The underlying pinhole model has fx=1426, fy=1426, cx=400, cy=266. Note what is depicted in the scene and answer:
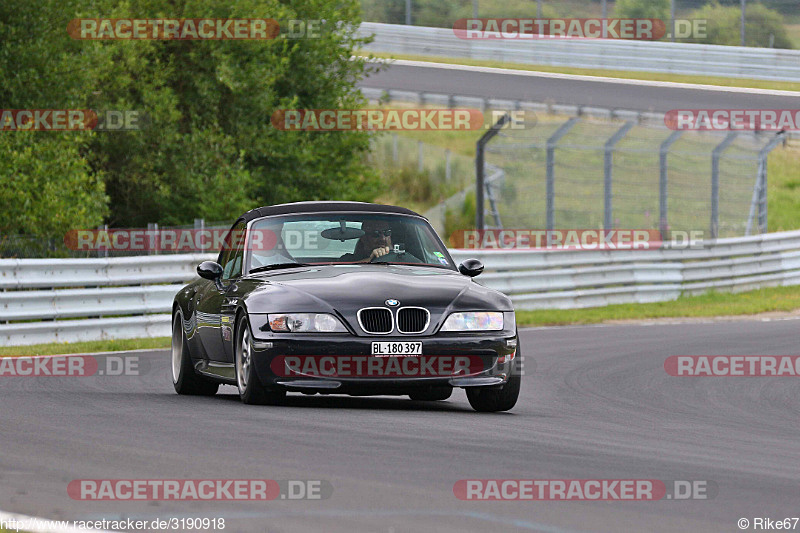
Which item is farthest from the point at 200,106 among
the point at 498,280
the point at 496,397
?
the point at 496,397

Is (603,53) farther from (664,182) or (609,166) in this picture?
(609,166)

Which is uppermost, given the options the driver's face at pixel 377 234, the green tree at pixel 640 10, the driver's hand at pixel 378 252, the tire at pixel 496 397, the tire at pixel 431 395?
the green tree at pixel 640 10

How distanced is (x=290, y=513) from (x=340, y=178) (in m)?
25.5

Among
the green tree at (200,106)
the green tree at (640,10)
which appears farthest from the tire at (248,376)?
the green tree at (640,10)

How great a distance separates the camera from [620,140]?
25.5 m

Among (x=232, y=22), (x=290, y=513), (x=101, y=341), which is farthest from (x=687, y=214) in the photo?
(x=290, y=513)

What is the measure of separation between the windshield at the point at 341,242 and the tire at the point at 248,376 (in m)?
0.79

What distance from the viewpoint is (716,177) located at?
27188mm

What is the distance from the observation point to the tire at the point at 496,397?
973 centimetres

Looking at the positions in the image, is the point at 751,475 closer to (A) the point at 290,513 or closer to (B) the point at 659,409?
(A) the point at 290,513

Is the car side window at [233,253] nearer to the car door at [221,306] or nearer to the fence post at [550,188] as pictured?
the car door at [221,306]

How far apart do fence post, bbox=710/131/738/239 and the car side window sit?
55.0 ft

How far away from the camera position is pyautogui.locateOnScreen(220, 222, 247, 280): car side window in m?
10.9

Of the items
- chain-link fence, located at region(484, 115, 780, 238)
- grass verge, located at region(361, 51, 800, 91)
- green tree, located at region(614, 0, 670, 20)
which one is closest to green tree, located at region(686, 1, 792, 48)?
grass verge, located at region(361, 51, 800, 91)
